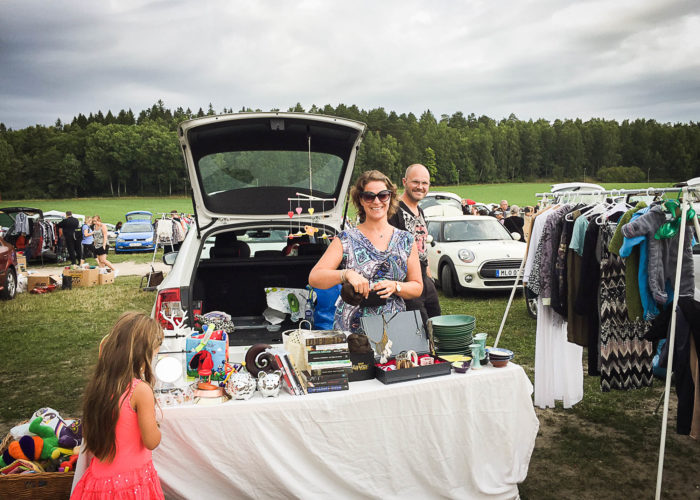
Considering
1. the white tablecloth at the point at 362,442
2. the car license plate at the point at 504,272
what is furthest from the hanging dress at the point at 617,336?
the car license plate at the point at 504,272

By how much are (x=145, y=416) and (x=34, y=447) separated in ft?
3.81

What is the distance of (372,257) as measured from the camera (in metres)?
2.70

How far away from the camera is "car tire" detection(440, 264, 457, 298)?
9143mm

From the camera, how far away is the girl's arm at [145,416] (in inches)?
76.0

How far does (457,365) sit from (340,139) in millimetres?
2285

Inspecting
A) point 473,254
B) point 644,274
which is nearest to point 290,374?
point 644,274

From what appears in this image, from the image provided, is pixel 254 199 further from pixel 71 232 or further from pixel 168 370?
pixel 71 232

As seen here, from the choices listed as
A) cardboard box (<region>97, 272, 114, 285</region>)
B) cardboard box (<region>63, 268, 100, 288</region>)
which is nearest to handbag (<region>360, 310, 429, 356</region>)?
cardboard box (<region>63, 268, 100, 288</region>)

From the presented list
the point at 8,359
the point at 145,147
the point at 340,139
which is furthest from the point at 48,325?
the point at 145,147

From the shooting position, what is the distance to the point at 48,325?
304 inches

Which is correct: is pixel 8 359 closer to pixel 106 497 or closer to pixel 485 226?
pixel 106 497

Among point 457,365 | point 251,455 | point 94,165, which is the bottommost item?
point 251,455

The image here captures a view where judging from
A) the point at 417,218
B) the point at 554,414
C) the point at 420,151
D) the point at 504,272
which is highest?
the point at 420,151

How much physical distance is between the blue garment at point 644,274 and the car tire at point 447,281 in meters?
6.08
